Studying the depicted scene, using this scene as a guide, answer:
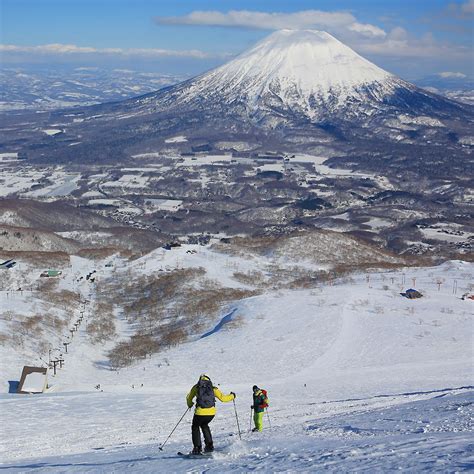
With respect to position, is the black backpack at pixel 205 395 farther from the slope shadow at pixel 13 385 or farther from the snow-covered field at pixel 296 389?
the slope shadow at pixel 13 385

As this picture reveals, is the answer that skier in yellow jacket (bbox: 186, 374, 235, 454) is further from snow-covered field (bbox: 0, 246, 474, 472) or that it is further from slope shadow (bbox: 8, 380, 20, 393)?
slope shadow (bbox: 8, 380, 20, 393)

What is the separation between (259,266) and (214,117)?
5738 inches

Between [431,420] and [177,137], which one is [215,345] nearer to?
[431,420]

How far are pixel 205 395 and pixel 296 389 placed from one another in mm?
12564

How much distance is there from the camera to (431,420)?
11281 mm

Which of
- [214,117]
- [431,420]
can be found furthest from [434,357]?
[214,117]

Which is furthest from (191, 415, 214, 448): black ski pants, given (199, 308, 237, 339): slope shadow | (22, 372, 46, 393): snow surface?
(199, 308, 237, 339): slope shadow

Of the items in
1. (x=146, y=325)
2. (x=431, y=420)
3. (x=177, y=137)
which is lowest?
(x=146, y=325)

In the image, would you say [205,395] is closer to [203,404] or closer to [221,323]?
[203,404]

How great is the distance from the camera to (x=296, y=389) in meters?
21.1

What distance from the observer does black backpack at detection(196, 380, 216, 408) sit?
9016 mm

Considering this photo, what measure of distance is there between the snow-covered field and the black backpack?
29.6 inches

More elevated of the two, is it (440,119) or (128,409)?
(440,119)

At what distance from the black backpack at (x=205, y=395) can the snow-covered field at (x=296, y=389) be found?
753 mm
